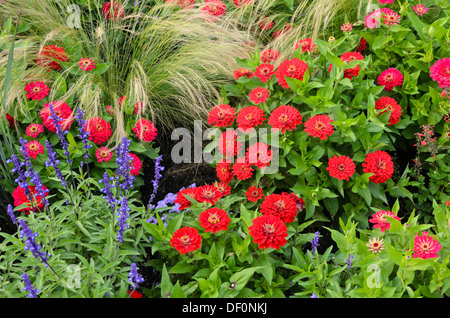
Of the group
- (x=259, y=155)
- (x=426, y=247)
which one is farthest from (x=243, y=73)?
(x=426, y=247)

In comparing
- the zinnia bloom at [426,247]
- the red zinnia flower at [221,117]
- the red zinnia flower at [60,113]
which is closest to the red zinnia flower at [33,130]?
the red zinnia flower at [60,113]

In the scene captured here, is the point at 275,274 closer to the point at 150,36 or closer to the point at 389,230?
the point at 389,230

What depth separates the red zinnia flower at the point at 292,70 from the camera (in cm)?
221

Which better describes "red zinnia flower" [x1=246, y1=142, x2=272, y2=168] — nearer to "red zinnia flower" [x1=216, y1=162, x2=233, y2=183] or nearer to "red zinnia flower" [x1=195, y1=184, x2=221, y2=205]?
"red zinnia flower" [x1=216, y1=162, x2=233, y2=183]

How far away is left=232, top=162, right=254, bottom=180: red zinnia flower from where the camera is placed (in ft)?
6.90

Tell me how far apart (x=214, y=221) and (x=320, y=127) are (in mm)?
699

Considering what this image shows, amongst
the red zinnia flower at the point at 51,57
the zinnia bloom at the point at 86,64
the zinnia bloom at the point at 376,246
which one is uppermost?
the red zinnia flower at the point at 51,57

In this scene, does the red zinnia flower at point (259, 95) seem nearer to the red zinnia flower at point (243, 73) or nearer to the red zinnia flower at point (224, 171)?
the red zinnia flower at point (243, 73)

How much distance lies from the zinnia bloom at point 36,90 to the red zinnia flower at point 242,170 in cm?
115

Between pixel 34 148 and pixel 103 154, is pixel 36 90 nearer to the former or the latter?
pixel 34 148

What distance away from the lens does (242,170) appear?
2.11 metres

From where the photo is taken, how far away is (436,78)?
2285mm
